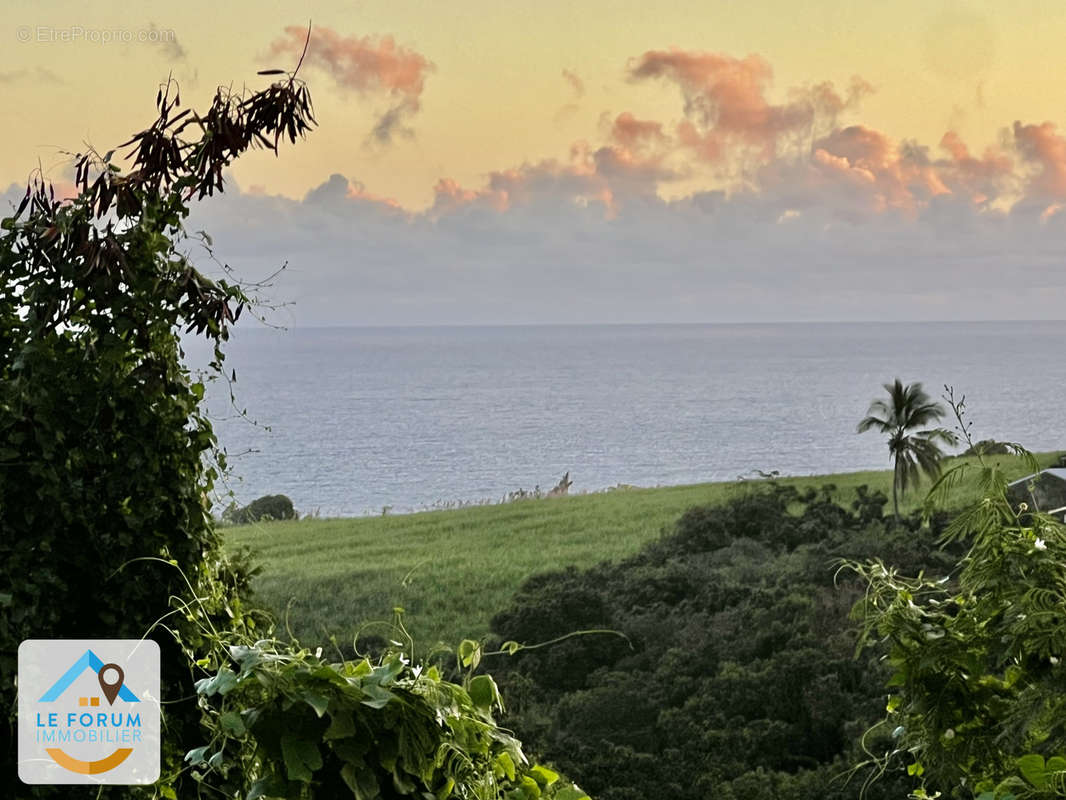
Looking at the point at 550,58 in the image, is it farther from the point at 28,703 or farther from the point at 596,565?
the point at 28,703

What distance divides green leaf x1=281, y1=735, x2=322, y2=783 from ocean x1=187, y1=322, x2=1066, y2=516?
126 cm

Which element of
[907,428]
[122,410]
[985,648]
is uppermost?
[907,428]

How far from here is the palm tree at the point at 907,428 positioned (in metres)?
8.11

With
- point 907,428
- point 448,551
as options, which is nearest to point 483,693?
point 907,428

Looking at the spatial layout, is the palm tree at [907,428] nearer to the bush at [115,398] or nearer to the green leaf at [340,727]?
the bush at [115,398]

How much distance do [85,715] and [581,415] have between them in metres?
36.4

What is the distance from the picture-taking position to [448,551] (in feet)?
30.5

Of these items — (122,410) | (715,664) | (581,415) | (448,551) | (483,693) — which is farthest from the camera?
(581,415)

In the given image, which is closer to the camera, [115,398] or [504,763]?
[504,763]

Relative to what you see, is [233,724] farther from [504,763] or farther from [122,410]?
[122,410]

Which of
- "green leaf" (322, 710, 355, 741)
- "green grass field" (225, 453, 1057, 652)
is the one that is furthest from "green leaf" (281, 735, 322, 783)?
"green grass field" (225, 453, 1057, 652)

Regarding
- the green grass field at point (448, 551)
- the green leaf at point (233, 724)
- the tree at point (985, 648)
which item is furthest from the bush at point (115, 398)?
the green grass field at point (448, 551)

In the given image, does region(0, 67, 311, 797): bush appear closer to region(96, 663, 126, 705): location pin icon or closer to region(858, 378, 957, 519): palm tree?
region(96, 663, 126, 705): location pin icon

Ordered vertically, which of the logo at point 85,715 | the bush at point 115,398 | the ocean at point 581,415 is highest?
the ocean at point 581,415
